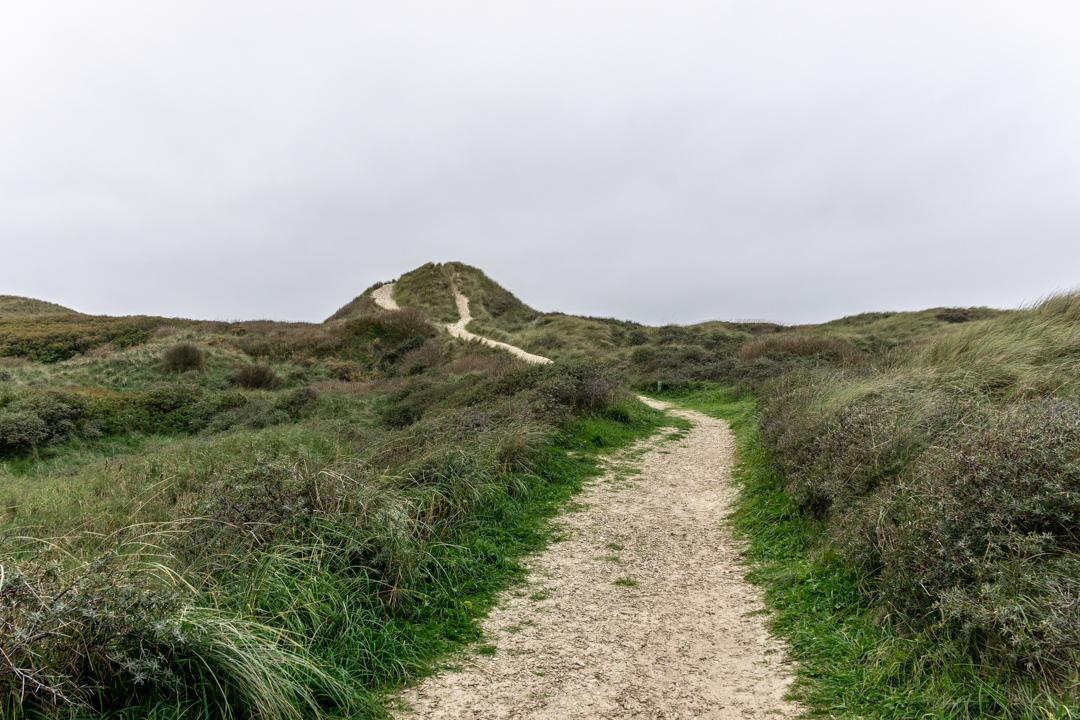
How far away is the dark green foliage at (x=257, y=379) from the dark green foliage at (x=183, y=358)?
1.89 metres

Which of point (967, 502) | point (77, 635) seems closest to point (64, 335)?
point (77, 635)

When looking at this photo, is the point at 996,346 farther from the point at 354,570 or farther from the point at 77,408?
the point at 77,408

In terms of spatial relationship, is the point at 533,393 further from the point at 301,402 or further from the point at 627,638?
the point at 301,402

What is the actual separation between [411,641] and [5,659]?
7.02 ft

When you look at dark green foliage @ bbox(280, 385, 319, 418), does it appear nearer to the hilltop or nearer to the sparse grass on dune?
the hilltop

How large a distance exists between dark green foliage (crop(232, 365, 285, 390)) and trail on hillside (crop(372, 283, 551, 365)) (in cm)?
947

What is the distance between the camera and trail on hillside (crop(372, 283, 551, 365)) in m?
24.7

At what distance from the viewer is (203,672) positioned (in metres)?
2.81

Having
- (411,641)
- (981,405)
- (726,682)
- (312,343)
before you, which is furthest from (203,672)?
(312,343)

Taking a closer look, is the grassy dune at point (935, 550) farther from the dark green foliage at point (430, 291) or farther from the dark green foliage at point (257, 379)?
the dark green foliage at point (430, 291)

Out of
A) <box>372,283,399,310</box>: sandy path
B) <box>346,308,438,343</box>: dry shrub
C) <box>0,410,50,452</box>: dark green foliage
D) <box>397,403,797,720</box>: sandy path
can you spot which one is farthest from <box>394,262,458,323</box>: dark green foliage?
<box>397,403,797,720</box>: sandy path

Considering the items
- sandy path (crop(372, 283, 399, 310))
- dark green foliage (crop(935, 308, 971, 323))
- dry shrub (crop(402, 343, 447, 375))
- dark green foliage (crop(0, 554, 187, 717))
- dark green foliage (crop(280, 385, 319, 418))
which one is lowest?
dark green foliage (crop(0, 554, 187, 717))

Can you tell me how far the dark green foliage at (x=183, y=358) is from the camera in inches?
873

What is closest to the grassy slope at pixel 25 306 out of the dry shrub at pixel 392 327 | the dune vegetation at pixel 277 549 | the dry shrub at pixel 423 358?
the dry shrub at pixel 392 327
